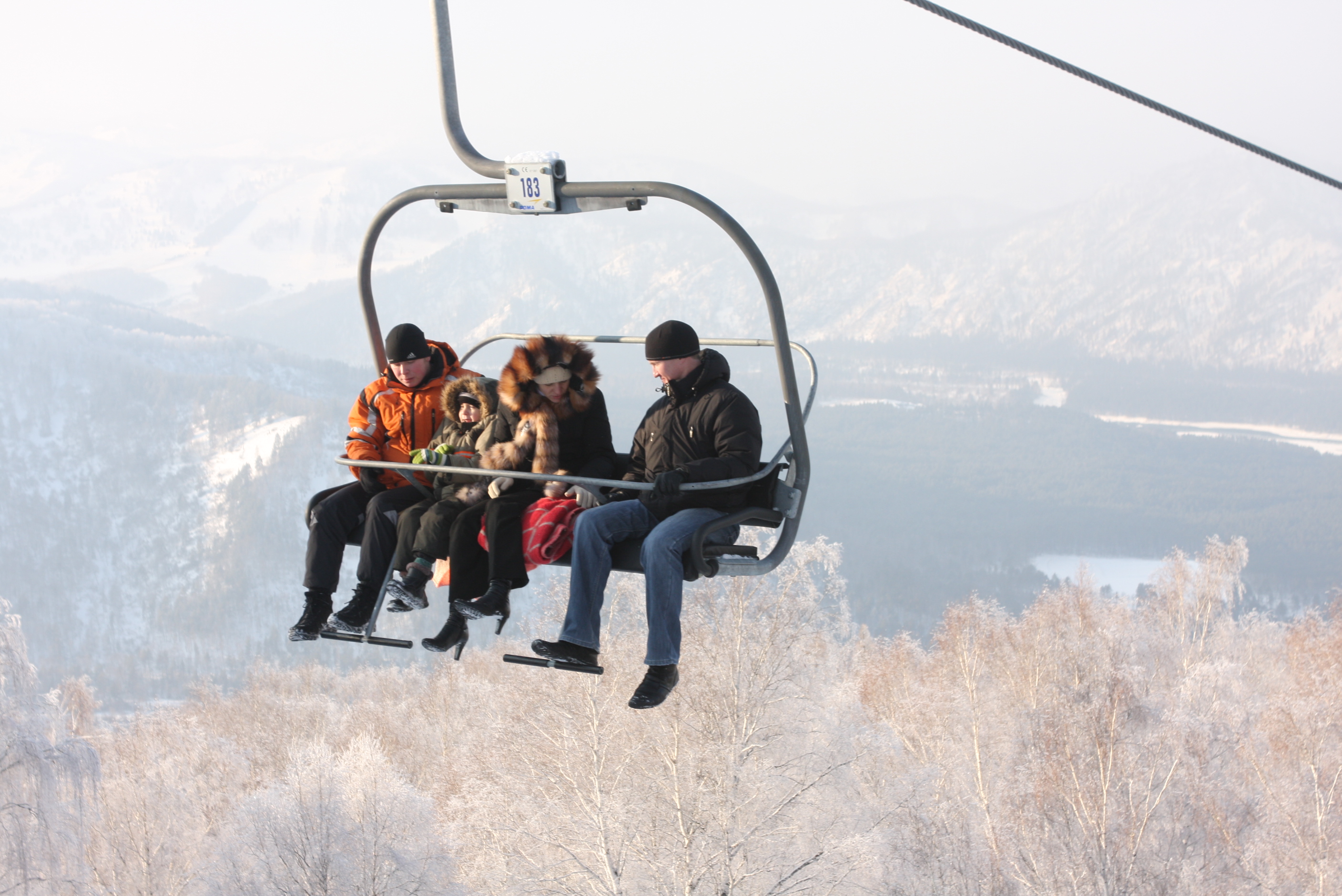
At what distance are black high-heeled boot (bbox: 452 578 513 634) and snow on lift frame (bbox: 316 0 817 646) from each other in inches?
12.5

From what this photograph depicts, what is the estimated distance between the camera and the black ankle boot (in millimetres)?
4488

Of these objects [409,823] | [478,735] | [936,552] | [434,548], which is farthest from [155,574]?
[434,548]

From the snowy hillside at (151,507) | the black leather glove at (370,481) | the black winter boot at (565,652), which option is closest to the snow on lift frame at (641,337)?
the black winter boot at (565,652)

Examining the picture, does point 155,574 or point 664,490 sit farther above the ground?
point 664,490

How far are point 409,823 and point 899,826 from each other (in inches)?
446

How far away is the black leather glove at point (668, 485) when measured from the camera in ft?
14.5

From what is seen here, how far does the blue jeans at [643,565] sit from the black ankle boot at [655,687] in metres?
0.03

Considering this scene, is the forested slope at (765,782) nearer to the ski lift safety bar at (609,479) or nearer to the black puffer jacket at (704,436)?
the ski lift safety bar at (609,479)

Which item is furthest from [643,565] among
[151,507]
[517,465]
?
[151,507]

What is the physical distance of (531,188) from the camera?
4.47 m

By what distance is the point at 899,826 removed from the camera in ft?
85.7

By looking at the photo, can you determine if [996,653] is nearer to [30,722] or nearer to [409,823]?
[409,823]

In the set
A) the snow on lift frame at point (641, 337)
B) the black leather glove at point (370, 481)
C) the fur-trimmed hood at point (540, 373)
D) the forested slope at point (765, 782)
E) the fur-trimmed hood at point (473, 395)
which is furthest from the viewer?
the forested slope at point (765, 782)

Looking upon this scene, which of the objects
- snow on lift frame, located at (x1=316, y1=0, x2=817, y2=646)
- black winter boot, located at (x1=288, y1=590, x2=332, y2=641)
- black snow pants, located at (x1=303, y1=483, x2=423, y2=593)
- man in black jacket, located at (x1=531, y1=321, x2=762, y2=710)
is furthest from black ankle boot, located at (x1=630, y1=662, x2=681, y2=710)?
black winter boot, located at (x1=288, y1=590, x2=332, y2=641)
